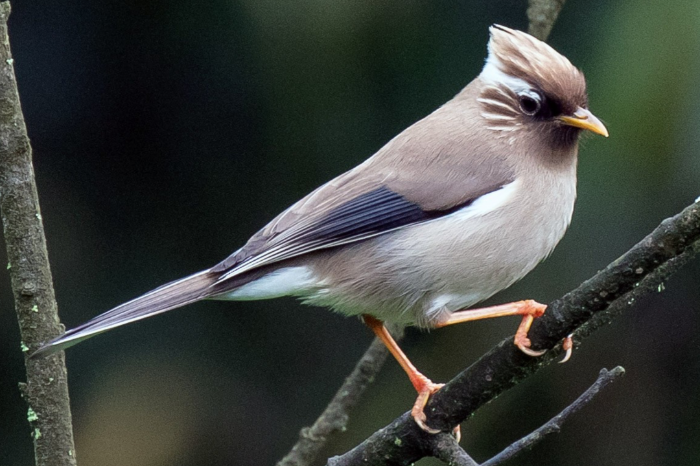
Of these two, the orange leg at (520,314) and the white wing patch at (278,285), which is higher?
the white wing patch at (278,285)

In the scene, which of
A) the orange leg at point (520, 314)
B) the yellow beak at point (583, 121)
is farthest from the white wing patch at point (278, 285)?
the yellow beak at point (583, 121)

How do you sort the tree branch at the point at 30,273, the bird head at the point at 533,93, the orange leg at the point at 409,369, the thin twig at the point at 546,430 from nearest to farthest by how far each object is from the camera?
the thin twig at the point at 546,430, the tree branch at the point at 30,273, the orange leg at the point at 409,369, the bird head at the point at 533,93

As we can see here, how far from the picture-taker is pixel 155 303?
369cm

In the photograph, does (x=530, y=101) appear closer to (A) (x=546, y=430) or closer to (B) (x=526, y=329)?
(B) (x=526, y=329)

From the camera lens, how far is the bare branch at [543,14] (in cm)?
407

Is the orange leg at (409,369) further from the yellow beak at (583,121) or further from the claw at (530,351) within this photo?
the yellow beak at (583,121)

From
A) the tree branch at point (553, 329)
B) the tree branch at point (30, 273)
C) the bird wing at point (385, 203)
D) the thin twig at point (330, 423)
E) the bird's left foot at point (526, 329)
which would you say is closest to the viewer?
the tree branch at point (553, 329)

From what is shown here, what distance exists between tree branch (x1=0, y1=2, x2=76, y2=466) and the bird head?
1988mm

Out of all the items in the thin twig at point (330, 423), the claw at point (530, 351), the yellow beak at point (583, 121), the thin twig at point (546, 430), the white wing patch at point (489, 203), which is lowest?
the thin twig at point (546, 430)

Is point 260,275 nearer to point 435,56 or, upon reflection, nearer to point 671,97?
point 435,56

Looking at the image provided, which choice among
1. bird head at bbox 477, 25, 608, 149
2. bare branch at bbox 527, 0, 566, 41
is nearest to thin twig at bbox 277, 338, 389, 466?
bird head at bbox 477, 25, 608, 149

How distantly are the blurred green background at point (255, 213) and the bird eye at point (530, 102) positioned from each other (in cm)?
61

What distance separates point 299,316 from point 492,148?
1768mm

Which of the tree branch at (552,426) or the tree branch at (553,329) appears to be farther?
the tree branch at (552,426)
